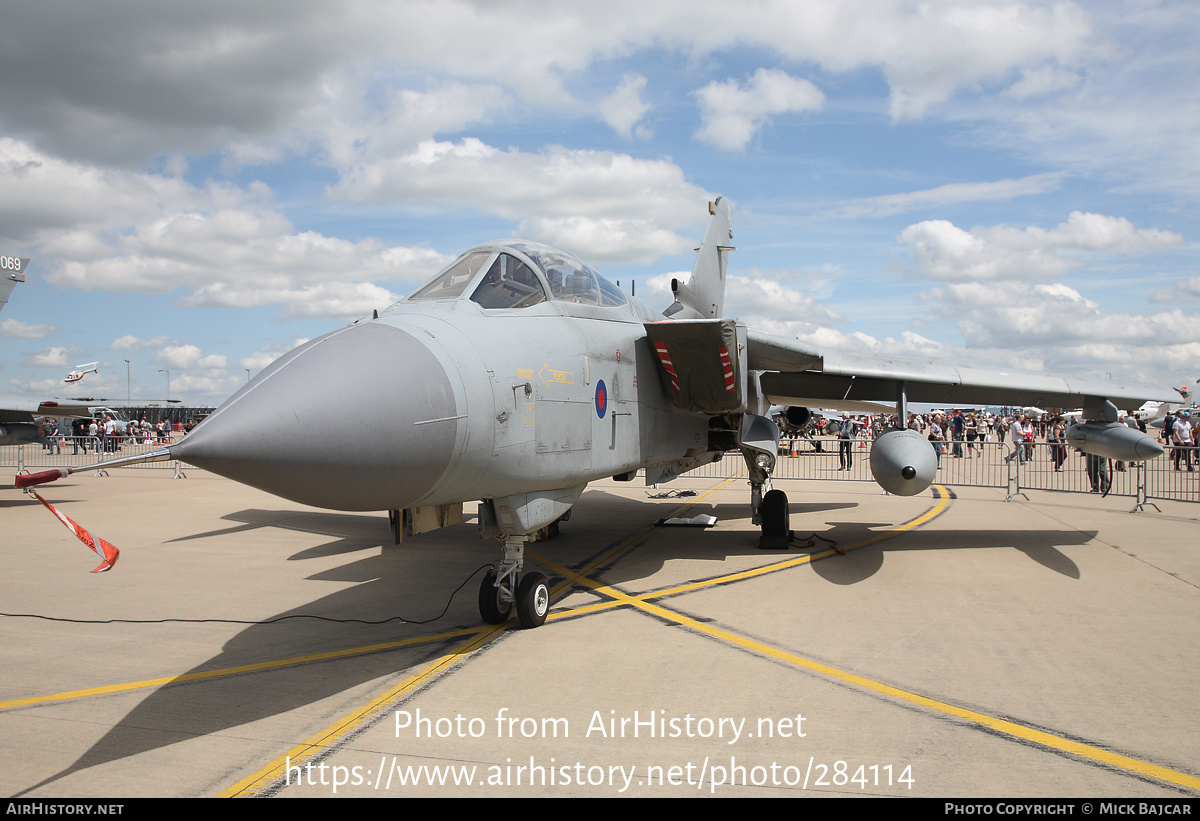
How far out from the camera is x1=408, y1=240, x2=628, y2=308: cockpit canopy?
5.10 m

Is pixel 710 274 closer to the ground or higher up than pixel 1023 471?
higher up

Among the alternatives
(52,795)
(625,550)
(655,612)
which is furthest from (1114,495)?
(52,795)

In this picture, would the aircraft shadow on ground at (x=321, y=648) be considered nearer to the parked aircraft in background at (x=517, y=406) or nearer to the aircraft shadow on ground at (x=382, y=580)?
the aircraft shadow on ground at (x=382, y=580)

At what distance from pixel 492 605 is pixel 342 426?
2815mm

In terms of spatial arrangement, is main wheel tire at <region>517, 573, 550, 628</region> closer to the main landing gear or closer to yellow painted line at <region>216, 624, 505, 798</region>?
the main landing gear

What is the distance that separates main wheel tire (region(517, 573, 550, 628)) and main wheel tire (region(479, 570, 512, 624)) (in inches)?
5.8

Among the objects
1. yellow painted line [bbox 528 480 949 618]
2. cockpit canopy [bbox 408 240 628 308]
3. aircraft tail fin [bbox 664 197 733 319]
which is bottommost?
yellow painted line [bbox 528 480 949 618]

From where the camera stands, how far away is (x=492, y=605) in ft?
18.8

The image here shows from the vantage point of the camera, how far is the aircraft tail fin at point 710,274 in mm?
11352

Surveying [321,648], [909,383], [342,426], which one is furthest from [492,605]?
[909,383]

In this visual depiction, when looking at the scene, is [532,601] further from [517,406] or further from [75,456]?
[75,456]

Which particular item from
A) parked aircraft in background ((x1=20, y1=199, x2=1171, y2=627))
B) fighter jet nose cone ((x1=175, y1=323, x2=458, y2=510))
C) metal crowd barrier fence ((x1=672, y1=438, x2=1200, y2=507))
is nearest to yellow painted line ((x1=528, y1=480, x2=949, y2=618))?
parked aircraft in background ((x1=20, y1=199, x2=1171, y2=627))

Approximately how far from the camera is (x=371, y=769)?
11.2ft

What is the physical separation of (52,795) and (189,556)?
262 inches
